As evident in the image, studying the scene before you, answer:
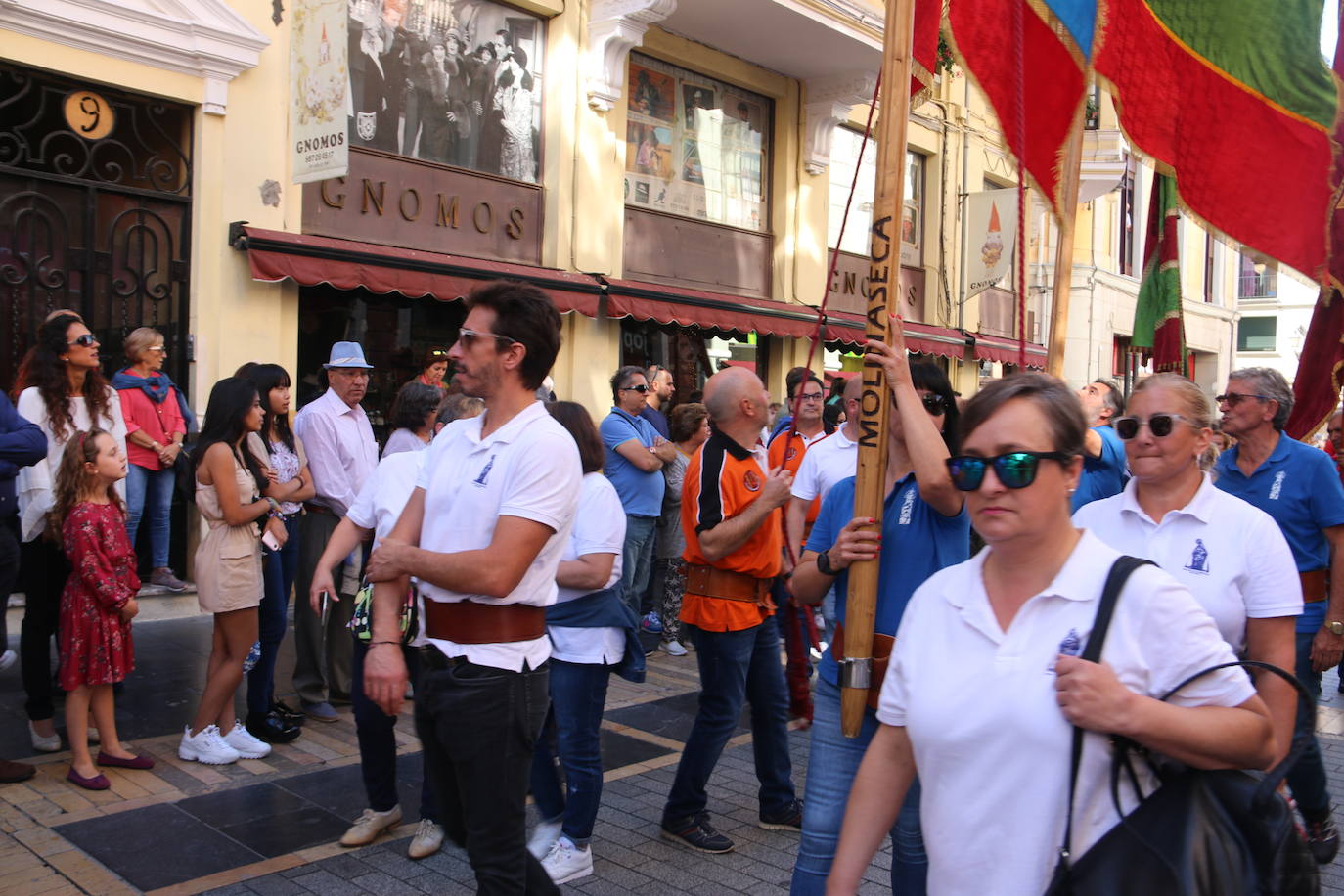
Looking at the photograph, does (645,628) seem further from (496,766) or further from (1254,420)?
(496,766)

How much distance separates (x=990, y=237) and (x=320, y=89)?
10184 millimetres

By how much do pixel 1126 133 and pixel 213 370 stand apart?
22.3 feet

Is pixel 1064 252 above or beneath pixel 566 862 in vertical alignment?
above

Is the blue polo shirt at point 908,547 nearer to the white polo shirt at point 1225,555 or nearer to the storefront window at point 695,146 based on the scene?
the white polo shirt at point 1225,555

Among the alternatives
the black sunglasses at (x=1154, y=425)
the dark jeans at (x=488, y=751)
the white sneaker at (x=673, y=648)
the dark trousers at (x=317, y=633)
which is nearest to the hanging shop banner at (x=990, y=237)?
the white sneaker at (x=673, y=648)

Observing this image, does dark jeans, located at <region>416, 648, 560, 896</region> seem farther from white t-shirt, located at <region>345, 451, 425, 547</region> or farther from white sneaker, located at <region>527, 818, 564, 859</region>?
white t-shirt, located at <region>345, 451, 425, 547</region>

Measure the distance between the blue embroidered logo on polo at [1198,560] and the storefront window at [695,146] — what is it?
32.5 ft

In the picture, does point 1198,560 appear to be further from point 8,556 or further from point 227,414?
point 8,556

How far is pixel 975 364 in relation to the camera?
18344mm

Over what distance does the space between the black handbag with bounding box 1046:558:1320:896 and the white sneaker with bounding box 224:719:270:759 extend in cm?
454

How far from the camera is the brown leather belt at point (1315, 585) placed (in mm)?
5004

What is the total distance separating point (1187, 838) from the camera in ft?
5.75

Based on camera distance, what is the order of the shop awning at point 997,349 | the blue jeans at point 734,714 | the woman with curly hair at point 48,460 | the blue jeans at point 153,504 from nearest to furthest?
A: 1. the blue jeans at point 734,714
2. the woman with curly hair at point 48,460
3. the blue jeans at point 153,504
4. the shop awning at point 997,349

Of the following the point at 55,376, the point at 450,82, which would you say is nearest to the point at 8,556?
the point at 55,376
